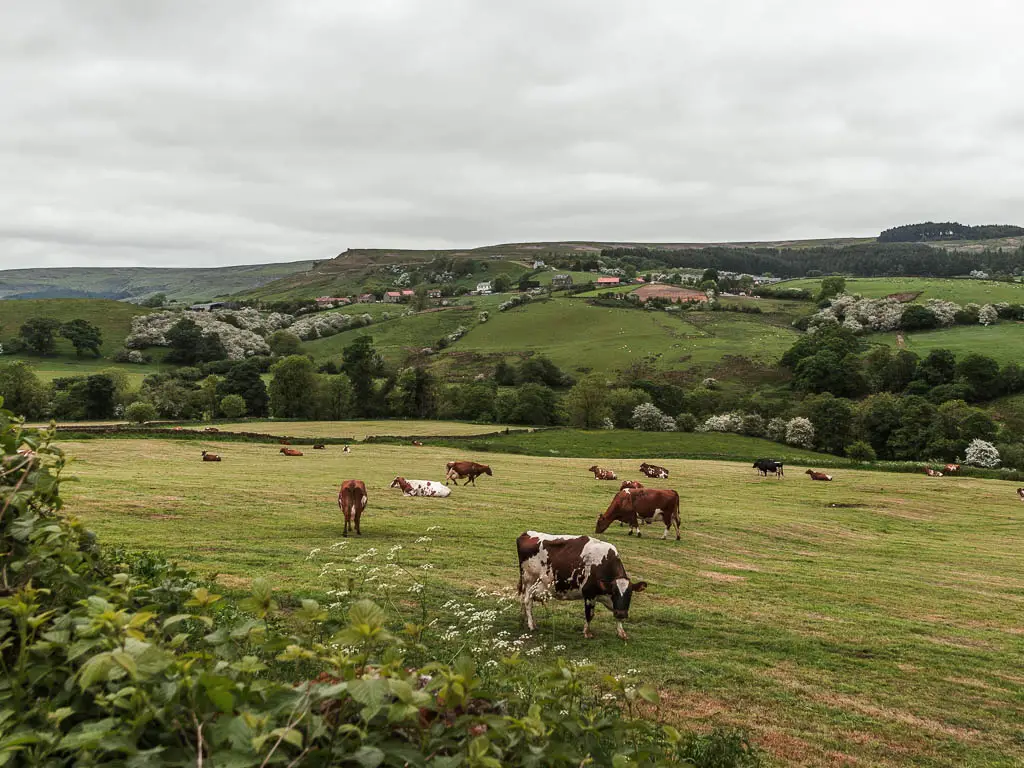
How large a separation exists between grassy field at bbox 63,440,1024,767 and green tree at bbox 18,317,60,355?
131805 mm

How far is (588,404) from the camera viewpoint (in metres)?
99.9

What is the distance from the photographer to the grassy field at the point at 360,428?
73.8m

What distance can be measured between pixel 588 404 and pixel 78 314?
15156 cm

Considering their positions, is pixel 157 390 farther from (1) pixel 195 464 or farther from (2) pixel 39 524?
(2) pixel 39 524

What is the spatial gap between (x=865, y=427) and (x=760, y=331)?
6875 centimetres

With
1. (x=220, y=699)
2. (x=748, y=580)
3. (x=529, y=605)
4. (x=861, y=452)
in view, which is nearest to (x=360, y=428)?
(x=748, y=580)

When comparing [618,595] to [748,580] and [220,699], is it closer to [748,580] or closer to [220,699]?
[748,580]

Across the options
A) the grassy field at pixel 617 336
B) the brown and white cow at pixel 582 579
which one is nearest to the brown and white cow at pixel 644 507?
the brown and white cow at pixel 582 579

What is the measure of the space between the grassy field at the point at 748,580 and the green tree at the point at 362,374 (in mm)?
67376

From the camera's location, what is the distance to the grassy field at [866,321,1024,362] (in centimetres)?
12231

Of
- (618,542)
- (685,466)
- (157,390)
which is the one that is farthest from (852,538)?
(157,390)

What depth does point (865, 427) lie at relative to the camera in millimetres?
95375

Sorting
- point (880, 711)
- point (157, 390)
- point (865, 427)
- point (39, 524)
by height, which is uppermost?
point (39, 524)

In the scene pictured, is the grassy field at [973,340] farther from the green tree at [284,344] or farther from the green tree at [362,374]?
the green tree at [284,344]
